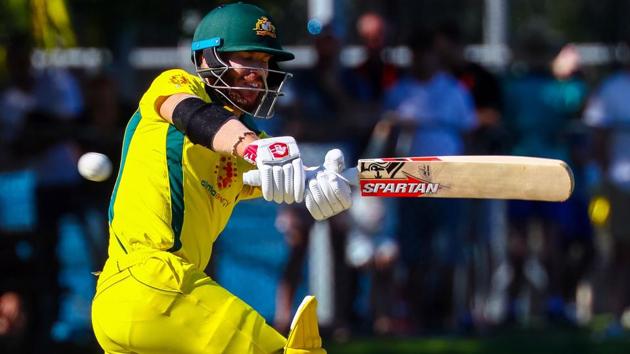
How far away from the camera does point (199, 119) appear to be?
15.5 feet

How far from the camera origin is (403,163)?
4.82 meters

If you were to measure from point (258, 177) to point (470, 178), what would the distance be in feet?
2.47

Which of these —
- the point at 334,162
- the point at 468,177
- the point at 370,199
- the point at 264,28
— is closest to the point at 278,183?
the point at 334,162

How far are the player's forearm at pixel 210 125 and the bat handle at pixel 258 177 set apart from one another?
100 millimetres

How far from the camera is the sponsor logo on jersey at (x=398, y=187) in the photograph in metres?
4.83

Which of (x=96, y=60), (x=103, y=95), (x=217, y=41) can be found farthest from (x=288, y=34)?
(x=217, y=41)

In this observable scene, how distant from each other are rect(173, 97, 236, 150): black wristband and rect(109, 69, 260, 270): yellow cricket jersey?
0.14 meters

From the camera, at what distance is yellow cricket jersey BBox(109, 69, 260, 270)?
4891 mm

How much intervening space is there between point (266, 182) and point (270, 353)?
0.63m

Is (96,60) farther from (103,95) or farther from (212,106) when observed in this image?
(212,106)

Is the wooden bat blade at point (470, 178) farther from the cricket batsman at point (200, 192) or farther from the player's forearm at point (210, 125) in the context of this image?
the player's forearm at point (210, 125)

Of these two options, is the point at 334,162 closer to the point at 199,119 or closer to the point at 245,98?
the point at 199,119

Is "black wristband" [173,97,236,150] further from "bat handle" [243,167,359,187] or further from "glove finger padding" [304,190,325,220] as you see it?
"glove finger padding" [304,190,325,220]

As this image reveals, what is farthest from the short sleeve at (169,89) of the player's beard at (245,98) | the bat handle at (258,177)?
the bat handle at (258,177)
